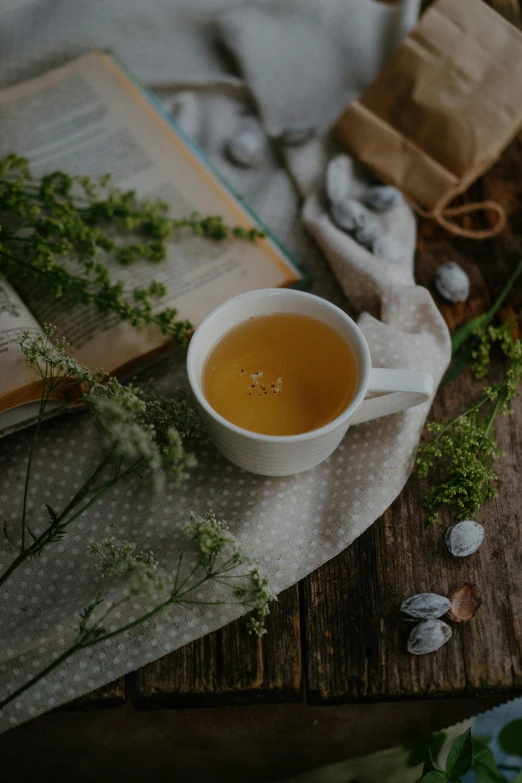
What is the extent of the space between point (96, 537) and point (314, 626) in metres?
0.31

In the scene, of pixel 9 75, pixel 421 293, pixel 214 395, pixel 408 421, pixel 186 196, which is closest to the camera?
pixel 214 395

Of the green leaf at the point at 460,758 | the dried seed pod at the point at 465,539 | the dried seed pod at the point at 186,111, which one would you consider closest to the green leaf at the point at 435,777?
the green leaf at the point at 460,758

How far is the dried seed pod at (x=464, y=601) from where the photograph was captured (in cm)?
85

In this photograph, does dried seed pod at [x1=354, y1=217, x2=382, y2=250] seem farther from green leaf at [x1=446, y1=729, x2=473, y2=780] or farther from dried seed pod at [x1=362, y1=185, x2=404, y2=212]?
green leaf at [x1=446, y1=729, x2=473, y2=780]

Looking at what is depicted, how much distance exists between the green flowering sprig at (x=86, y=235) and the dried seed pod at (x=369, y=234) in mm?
172

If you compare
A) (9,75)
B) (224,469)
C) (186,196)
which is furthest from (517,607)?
(9,75)

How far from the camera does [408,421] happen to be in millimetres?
923

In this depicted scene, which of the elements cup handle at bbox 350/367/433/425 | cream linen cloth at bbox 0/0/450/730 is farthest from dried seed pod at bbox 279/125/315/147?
cup handle at bbox 350/367/433/425

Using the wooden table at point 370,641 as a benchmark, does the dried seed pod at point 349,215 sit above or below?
above

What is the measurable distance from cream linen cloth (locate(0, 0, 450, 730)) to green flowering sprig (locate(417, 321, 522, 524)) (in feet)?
0.15

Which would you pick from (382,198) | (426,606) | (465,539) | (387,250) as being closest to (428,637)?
(426,606)

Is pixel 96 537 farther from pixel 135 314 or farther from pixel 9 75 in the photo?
pixel 9 75

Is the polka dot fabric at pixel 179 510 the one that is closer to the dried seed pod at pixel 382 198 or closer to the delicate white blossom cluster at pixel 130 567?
the delicate white blossom cluster at pixel 130 567

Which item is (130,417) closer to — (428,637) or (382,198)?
(428,637)
